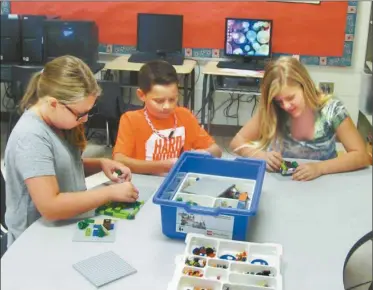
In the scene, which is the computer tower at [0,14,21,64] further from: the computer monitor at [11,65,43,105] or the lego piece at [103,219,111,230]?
the lego piece at [103,219,111,230]

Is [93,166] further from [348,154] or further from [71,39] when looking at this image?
[71,39]

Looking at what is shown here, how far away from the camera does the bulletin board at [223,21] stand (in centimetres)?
210

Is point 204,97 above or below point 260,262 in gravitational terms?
above

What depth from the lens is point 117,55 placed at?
1921mm

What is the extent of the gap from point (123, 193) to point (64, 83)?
289mm

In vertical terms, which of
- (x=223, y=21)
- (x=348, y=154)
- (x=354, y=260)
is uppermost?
(x=223, y=21)

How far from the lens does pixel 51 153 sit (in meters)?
1.10

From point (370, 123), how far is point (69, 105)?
5.06 ft

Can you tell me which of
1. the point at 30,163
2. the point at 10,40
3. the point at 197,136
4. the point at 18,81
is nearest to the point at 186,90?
the point at 197,136

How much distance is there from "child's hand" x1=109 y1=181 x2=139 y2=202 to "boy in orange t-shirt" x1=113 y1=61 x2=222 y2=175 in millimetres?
228

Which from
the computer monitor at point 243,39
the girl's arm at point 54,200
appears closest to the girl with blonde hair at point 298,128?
the girl's arm at point 54,200

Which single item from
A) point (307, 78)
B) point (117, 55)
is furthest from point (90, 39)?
point (307, 78)

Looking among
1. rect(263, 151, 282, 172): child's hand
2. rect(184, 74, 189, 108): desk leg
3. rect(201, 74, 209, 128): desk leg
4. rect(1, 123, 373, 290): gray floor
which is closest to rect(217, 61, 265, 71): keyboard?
rect(201, 74, 209, 128): desk leg

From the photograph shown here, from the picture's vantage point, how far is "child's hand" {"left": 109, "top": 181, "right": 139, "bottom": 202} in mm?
1154
